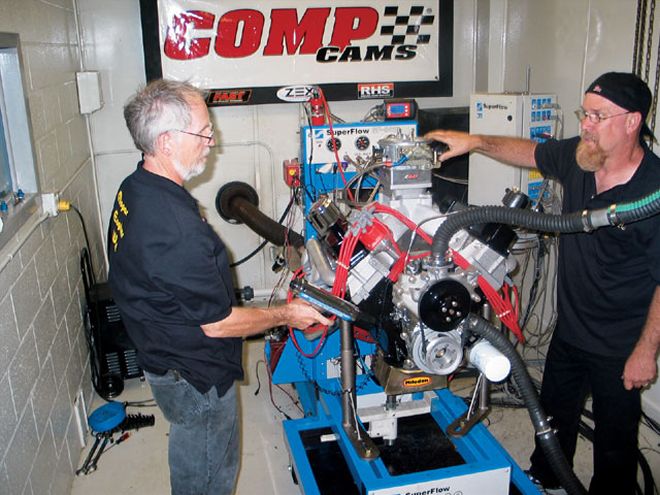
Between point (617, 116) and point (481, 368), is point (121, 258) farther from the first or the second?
point (617, 116)

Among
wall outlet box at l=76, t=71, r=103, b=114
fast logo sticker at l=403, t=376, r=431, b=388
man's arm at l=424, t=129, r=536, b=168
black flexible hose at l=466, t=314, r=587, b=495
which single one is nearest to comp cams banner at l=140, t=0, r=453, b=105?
wall outlet box at l=76, t=71, r=103, b=114

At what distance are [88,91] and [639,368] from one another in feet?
10.9

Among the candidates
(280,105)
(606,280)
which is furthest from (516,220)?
(280,105)

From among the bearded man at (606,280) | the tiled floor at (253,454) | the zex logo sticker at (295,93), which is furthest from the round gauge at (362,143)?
the tiled floor at (253,454)

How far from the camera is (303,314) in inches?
71.7

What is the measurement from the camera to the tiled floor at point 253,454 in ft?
8.64

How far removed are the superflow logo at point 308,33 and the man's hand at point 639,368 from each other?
9.48ft

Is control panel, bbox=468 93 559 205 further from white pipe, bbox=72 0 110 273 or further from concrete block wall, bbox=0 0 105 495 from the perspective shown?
white pipe, bbox=72 0 110 273

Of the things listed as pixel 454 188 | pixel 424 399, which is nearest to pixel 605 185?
pixel 424 399

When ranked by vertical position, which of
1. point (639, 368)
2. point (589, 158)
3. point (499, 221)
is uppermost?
point (589, 158)

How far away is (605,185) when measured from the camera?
2.02 metres

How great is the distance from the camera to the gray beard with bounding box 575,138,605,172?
6.50 ft

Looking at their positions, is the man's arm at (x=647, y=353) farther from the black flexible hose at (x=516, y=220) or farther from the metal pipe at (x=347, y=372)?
the metal pipe at (x=347, y=372)

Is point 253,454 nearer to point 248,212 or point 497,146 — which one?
point 248,212
